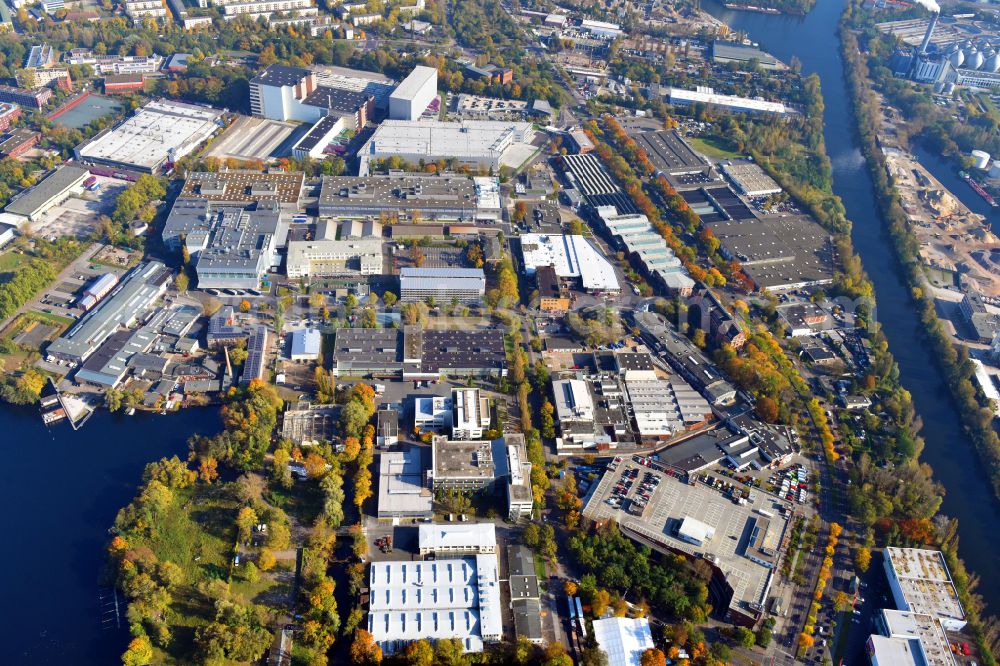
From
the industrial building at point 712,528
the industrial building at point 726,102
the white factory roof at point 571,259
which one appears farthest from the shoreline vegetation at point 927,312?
the white factory roof at point 571,259

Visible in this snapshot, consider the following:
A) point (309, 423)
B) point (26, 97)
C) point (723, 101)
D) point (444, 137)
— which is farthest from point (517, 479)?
point (26, 97)

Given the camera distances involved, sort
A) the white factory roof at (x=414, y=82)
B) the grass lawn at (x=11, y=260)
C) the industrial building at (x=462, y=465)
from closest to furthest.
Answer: the industrial building at (x=462, y=465), the grass lawn at (x=11, y=260), the white factory roof at (x=414, y=82)

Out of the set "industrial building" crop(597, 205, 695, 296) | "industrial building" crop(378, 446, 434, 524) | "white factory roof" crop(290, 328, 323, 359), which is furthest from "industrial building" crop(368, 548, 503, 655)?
"industrial building" crop(597, 205, 695, 296)

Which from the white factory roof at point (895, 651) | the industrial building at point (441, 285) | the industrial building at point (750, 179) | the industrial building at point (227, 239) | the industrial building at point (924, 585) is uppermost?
the industrial building at point (750, 179)

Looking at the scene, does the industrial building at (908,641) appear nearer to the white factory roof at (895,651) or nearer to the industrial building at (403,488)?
the white factory roof at (895,651)

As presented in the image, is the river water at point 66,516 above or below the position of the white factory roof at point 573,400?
below

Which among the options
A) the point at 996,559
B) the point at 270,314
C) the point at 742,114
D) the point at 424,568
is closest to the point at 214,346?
the point at 270,314
